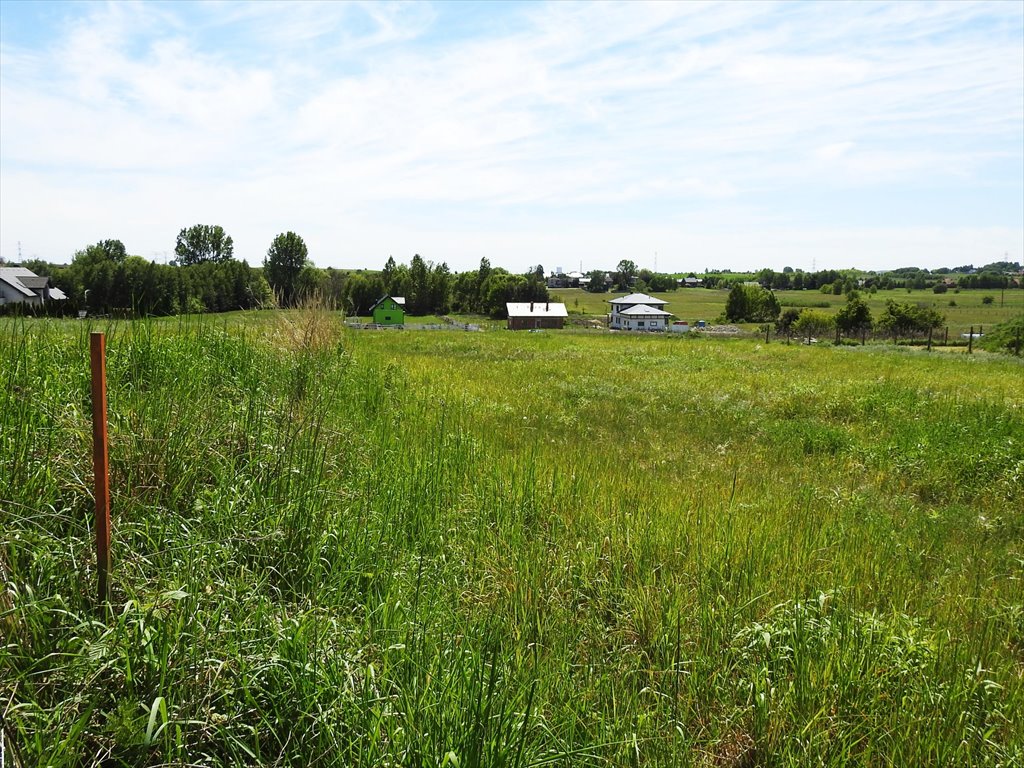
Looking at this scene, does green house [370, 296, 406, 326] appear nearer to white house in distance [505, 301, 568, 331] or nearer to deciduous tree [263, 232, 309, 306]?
deciduous tree [263, 232, 309, 306]

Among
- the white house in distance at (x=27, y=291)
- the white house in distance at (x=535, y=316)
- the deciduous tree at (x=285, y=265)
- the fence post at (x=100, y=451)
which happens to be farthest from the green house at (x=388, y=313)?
the fence post at (x=100, y=451)

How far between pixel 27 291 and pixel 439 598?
12032 mm

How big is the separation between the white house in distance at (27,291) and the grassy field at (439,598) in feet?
1.12

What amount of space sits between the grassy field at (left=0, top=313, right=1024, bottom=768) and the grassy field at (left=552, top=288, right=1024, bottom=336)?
73.9m

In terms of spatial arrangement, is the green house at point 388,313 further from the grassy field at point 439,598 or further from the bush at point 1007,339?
the grassy field at point 439,598

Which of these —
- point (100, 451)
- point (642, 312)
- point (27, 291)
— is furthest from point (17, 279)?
point (642, 312)

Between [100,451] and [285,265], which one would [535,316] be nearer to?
[285,265]

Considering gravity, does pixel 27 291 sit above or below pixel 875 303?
above

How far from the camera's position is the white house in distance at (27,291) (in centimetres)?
522

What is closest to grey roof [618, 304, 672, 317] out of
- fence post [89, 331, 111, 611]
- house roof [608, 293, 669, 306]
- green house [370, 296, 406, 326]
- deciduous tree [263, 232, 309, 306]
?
house roof [608, 293, 669, 306]

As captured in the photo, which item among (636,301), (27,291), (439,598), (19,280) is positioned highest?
(636,301)

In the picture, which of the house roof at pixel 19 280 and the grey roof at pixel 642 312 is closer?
the house roof at pixel 19 280

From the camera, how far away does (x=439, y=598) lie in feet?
10.9

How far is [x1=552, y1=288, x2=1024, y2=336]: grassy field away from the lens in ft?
262
